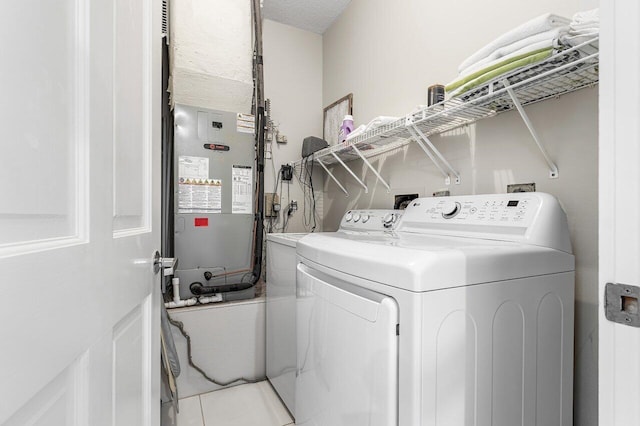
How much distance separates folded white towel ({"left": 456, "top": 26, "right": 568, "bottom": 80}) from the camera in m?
0.96

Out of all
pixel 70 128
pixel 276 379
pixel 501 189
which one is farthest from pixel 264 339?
pixel 70 128

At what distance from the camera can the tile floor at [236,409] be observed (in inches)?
70.7

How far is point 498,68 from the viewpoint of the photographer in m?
1.10

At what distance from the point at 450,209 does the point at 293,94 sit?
217 cm

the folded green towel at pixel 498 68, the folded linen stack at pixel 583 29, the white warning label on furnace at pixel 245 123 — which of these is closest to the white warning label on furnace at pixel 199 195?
the white warning label on furnace at pixel 245 123

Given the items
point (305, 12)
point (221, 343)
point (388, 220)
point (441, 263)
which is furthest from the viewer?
point (305, 12)

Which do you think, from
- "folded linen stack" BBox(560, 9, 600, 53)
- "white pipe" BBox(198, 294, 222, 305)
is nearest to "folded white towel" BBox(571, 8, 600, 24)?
"folded linen stack" BBox(560, 9, 600, 53)

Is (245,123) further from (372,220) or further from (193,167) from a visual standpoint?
(372,220)

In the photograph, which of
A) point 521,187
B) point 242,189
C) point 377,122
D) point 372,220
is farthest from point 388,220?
point 242,189

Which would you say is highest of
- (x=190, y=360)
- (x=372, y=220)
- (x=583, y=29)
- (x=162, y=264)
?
(x=583, y=29)

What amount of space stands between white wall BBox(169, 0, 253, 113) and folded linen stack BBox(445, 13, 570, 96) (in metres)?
1.71

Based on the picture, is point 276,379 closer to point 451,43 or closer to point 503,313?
point 503,313

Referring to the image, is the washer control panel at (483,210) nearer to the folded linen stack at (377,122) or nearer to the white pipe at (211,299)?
the folded linen stack at (377,122)

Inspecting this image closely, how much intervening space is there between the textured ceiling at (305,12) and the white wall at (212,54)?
0.40 m
